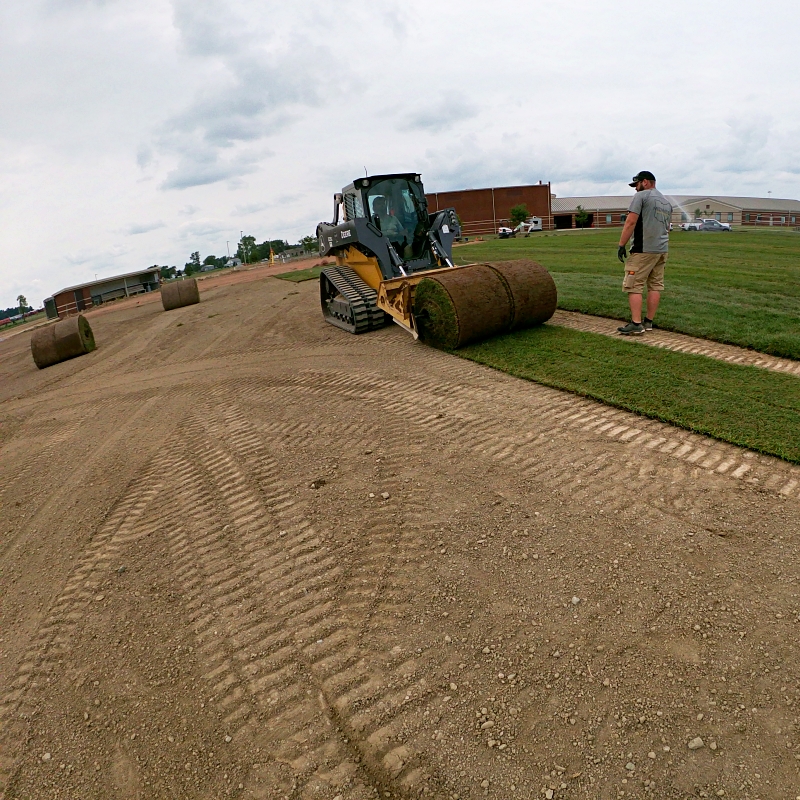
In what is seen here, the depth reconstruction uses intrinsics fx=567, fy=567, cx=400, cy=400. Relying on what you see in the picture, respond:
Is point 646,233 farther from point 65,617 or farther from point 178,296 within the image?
point 178,296

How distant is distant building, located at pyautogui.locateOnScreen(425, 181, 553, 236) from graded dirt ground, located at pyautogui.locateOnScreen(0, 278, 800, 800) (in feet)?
186

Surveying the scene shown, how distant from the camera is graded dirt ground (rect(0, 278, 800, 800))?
8.07 ft

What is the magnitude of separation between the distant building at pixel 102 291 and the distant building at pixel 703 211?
141 ft

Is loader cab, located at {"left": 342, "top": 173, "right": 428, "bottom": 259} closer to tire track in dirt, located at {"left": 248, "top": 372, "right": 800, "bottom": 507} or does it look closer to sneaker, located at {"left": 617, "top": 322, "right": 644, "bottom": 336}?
sneaker, located at {"left": 617, "top": 322, "right": 644, "bottom": 336}

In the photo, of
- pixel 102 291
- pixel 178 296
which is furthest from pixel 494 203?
pixel 178 296

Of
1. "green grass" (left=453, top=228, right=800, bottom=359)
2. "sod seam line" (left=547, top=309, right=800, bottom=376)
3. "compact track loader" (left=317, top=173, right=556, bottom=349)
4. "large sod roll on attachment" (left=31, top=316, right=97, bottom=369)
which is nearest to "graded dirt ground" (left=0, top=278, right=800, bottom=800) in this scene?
"compact track loader" (left=317, top=173, right=556, bottom=349)

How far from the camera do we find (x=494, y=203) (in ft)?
197

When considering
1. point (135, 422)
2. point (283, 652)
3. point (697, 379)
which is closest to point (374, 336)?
point (135, 422)

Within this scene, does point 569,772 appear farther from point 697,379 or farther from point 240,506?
point 697,379

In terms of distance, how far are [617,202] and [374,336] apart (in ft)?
247

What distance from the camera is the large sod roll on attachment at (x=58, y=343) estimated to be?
13297mm

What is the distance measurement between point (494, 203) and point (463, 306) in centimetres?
5647

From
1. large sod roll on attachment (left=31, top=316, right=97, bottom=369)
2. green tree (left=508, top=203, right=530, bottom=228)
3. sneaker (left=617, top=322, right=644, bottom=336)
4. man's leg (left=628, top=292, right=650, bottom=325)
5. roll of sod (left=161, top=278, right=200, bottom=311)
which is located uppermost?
green tree (left=508, top=203, right=530, bottom=228)

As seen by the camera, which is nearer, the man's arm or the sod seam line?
the sod seam line
